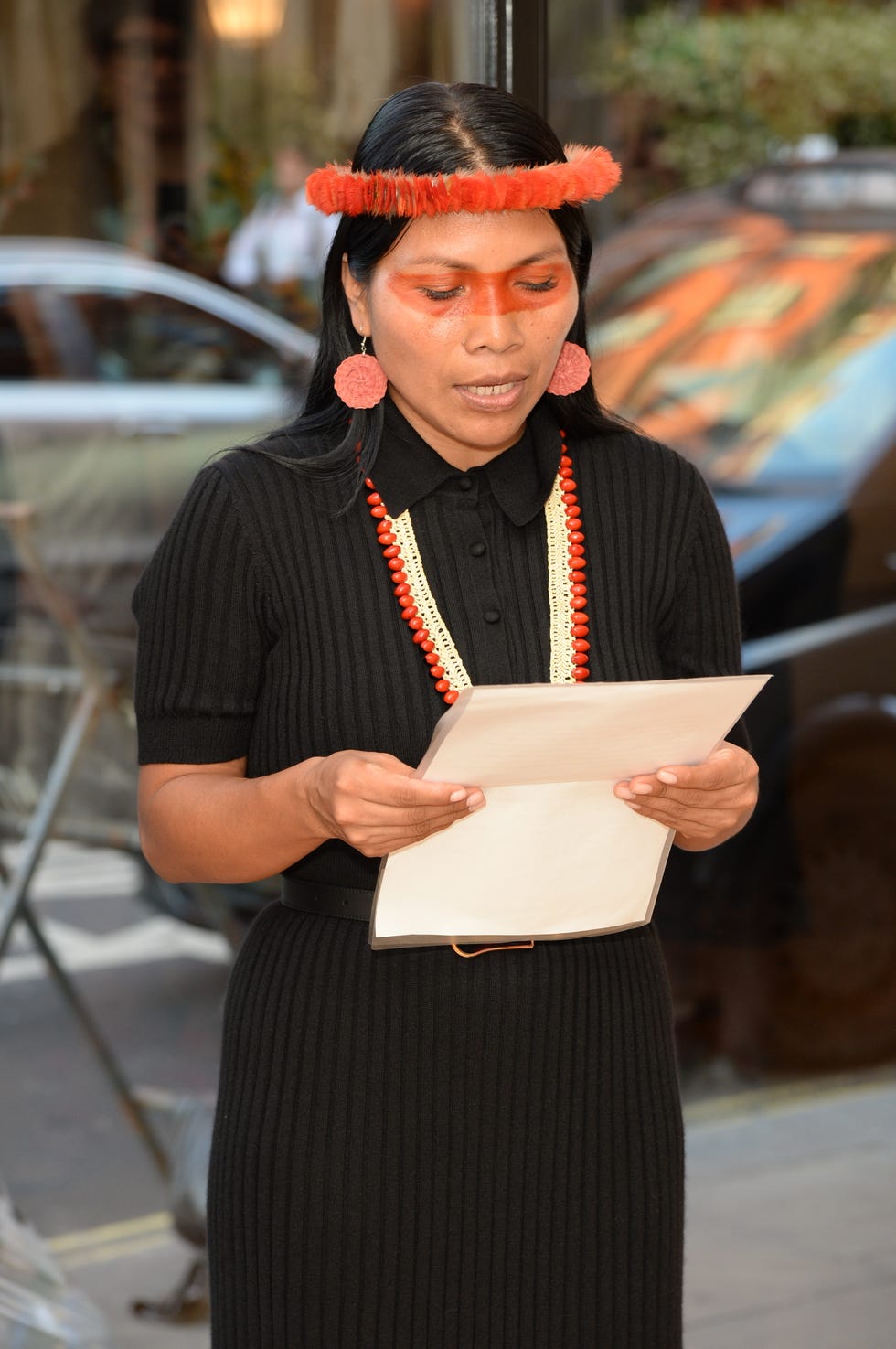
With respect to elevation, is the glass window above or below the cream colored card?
above

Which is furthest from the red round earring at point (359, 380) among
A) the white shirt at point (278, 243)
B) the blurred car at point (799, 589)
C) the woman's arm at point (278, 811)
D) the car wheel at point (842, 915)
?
the car wheel at point (842, 915)

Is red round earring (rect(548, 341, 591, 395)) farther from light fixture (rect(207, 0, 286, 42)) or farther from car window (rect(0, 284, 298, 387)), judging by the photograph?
car window (rect(0, 284, 298, 387))

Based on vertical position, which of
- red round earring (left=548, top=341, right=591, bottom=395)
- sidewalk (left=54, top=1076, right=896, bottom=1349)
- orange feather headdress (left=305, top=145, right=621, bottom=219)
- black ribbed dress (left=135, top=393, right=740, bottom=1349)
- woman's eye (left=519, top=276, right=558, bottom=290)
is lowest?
sidewalk (left=54, top=1076, right=896, bottom=1349)

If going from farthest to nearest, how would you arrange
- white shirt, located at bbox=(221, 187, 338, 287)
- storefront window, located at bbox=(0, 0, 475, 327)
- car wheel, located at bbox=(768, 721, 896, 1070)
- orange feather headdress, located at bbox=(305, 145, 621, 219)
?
car wheel, located at bbox=(768, 721, 896, 1070), white shirt, located at bbox=(221, 187, 338, 287), storefront window, located at bbox=(0, 0, 475, 327), orange feather headdress, located at bbox=(305, 145, 621, 219)

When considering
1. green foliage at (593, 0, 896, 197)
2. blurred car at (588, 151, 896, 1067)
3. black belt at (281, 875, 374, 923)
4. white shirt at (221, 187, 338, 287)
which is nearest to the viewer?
black belt at (281, 875, 374, 923)

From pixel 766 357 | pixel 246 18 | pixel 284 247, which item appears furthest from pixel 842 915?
pixel 246 18

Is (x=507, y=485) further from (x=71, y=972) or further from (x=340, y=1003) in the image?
(x=71, y=972)

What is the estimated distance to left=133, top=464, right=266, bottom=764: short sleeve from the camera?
152cm

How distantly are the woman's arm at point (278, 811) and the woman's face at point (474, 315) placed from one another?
327mm

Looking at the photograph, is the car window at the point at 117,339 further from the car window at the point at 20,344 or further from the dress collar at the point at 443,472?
the dress collar at the point at 443,472

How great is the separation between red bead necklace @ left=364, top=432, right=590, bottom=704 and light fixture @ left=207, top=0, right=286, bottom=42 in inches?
62.9

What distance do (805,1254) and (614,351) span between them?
6.55 ft

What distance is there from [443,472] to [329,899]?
396 millimetres

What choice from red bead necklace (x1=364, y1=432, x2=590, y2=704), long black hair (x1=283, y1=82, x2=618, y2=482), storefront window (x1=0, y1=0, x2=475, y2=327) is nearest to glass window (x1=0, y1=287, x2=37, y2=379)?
storefront window (x1=0, y1=0, x2=475, y2=327)
